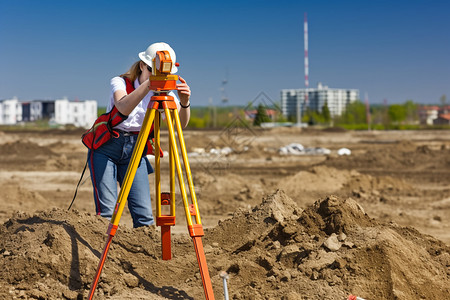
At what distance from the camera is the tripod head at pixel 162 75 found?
3.57 m

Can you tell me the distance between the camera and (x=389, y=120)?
167 feet

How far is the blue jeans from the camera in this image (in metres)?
4.67

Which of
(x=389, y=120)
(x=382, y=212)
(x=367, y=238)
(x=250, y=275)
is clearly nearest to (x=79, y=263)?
(x=250, y=275)

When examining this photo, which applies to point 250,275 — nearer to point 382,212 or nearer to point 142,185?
point 142,185

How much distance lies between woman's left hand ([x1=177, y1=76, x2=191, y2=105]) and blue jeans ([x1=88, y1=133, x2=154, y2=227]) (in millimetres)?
799

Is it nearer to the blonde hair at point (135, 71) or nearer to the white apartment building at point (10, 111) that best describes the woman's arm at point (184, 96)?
the blonde hair at point (135, 71)

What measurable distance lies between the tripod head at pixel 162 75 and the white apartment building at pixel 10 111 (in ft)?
282

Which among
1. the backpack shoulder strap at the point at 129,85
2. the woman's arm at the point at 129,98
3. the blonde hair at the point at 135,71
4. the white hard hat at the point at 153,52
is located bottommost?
the woman's arm at the point at 129,98

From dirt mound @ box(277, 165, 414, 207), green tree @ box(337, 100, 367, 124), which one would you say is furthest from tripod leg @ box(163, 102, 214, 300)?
green tree @ box(337, 100, 367, 124)

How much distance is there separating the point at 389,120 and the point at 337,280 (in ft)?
161

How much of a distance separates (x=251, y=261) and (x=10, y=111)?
8716 cm

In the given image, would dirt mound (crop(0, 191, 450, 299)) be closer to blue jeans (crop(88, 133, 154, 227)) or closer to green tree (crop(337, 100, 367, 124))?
blue jeans (crop(88, 133, 154, 227))

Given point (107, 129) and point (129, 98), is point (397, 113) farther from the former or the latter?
point (129, 98)

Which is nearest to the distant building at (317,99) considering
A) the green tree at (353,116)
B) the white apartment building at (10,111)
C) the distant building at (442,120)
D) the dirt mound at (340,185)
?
the green tree at (353,116)
